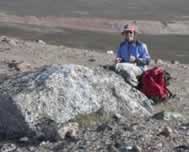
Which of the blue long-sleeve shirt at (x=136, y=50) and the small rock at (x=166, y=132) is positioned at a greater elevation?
the blue long-sleeve shirt at (x=136, y=50)

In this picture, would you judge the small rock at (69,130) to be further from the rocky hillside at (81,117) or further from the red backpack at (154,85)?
the red backpack at (154,85)

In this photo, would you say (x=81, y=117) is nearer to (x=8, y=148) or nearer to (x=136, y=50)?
(x=8, y=148)

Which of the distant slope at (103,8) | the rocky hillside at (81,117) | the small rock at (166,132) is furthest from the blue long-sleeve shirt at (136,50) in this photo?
the distant slope at (103,8)

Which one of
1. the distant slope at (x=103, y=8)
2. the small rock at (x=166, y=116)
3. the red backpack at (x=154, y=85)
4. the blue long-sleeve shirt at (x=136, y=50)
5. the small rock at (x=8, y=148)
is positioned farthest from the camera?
the distant slope at (x=103, y=8)

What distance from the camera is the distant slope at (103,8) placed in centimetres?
3186

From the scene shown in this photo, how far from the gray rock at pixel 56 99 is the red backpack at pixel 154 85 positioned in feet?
4.73

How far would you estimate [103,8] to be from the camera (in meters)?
33.6

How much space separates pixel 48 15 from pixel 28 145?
22144mm

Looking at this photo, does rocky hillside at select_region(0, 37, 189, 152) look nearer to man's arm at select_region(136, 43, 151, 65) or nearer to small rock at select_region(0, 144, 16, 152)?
small rock at select_region(0, 144, 16, 152)

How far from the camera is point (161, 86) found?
12133 millimetres

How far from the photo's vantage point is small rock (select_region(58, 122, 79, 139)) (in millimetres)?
9031

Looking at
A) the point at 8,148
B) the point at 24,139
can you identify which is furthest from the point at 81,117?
the point at 8,148

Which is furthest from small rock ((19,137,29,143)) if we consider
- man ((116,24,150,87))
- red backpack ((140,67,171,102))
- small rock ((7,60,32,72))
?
small rock ((7,60,32,72))

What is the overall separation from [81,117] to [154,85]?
8.44 feet
